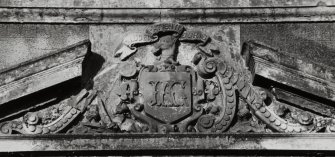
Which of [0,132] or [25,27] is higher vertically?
[25,27]

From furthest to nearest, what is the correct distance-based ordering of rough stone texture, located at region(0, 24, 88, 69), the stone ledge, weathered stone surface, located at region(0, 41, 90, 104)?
rough stone texture, located at region(0, 24, 88, 69), weathered stone surface, located at region(0, 41, 90, 104), the stone ledge

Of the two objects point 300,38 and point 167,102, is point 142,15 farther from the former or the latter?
point 300,38

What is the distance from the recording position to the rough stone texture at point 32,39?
14109 mm

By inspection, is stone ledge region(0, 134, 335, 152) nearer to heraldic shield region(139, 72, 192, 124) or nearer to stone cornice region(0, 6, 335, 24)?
heraldic shield region(139, 72, 192, 124)

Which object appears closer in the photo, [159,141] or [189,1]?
[159,141]

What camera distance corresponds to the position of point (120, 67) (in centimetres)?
1403

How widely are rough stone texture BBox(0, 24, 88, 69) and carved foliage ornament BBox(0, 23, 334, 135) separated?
22.7 inches

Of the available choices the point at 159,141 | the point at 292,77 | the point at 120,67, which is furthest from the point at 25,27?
the point at 292,77

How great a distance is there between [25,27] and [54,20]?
35 centimetres

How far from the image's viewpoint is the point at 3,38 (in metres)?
14.2

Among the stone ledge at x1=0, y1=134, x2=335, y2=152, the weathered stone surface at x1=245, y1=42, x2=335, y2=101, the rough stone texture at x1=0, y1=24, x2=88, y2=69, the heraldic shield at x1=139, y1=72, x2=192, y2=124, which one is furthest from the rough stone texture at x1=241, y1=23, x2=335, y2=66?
the rough stone texture at x1=0, y1=24, x2=88, y2=69

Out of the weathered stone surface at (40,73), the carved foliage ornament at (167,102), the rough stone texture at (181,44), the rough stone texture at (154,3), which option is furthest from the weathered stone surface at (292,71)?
the weathered stone surface at (40,73)

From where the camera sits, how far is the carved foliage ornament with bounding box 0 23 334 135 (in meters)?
13.7

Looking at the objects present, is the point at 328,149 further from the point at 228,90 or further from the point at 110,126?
the point at 110,126
